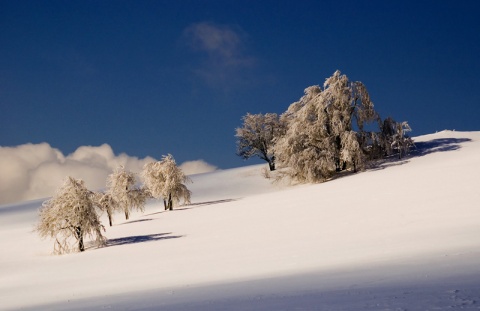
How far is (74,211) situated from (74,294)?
1155 centimetres

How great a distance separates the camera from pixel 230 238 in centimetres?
2119

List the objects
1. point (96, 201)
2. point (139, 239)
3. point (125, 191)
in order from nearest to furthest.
A: point (139, 239) < point (96, 201) < point (125, 191)

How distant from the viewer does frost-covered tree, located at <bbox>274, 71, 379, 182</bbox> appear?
132ft

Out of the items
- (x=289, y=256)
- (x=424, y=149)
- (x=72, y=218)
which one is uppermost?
(x=424, y=149)

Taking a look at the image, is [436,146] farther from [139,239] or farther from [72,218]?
[72,218]

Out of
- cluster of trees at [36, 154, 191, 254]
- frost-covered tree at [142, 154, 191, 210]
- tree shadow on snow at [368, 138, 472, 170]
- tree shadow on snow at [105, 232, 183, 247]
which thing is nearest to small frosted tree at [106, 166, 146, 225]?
cluster of trees at [36, 154, 191, 254]

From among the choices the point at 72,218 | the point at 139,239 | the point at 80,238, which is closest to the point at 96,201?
the point at 72,218

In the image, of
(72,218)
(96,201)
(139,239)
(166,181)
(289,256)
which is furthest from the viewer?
(166,181)

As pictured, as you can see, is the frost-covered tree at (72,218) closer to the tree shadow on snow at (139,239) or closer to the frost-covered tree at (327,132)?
the tree shadow on snow at (139,239)

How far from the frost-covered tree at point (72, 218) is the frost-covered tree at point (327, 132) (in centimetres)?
1989

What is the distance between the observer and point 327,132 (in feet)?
141

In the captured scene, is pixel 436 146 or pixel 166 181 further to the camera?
pixel 436 146

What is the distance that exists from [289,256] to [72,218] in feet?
45.1

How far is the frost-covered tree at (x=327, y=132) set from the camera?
40.2 metres
